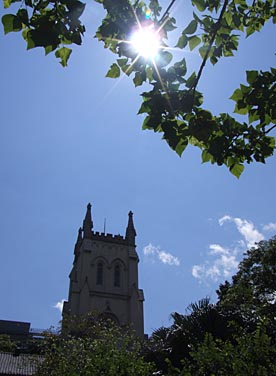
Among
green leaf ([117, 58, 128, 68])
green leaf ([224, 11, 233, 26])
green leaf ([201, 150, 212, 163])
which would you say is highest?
green leaf ([224, 11, 233, 26])

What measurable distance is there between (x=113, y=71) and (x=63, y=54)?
17.4 inches

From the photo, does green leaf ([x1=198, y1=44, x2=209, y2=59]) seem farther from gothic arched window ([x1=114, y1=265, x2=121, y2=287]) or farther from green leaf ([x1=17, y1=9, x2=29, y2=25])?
gothic arched window ([x1=114, y1=265, x2=121, y2=287])

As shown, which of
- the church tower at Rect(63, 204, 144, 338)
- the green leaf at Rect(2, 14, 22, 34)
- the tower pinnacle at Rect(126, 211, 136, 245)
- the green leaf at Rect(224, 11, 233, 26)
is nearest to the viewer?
the green leaf at Rect(2, 14, 22, 34)

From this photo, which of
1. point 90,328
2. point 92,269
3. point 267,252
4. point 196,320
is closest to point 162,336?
point 196,320

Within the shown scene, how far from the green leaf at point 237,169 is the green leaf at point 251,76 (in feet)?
2.45

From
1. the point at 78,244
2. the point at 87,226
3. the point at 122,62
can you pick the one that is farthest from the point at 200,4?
the point at 78,244

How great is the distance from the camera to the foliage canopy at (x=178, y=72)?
3.16 m

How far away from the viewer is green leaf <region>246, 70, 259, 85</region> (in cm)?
362

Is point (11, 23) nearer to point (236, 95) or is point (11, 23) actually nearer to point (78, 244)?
point (236, 95)

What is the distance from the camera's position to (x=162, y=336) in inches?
639

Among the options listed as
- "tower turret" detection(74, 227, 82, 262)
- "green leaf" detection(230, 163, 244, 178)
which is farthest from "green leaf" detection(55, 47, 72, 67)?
"tower turret" detection(74, 227, 82, 262)

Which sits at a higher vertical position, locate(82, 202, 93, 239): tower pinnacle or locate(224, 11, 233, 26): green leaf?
locate(82, 202, 93, 239): tower pinnacle

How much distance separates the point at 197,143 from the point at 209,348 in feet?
27.4

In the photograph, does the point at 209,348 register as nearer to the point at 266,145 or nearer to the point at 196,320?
the point at 196,320
